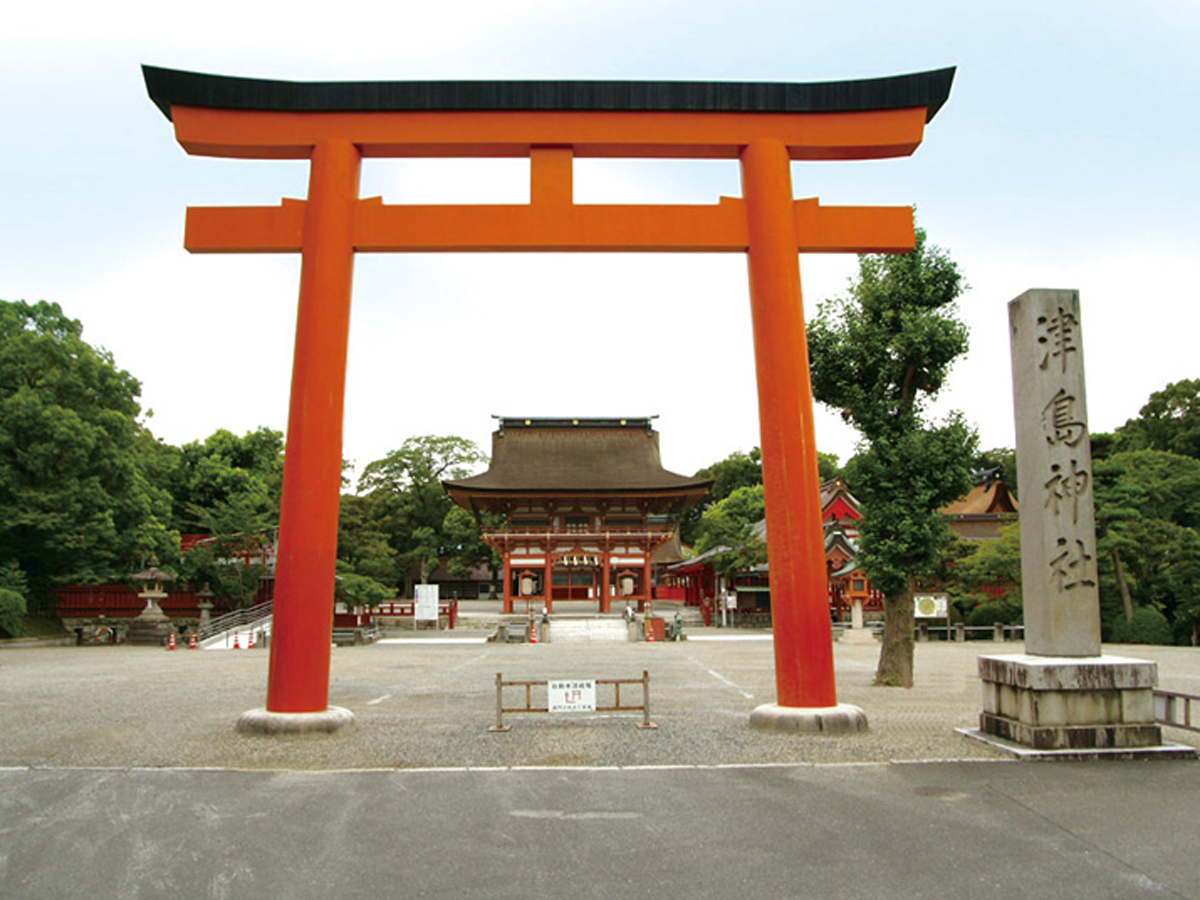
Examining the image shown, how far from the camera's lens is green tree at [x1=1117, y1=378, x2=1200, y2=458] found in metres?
40.0

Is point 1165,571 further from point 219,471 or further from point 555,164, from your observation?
point 219,471

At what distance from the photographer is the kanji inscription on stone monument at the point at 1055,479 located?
23.2ft

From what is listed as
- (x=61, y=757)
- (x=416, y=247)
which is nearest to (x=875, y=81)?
(x=416, y=247)

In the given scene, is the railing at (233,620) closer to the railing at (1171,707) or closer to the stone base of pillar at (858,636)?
the stone base of pillar at (858,636)

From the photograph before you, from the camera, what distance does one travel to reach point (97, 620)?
25672mm

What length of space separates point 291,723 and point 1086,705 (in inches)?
271

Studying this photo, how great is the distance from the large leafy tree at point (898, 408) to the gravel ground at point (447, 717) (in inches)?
75.8

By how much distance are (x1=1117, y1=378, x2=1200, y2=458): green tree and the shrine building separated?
23392 mm

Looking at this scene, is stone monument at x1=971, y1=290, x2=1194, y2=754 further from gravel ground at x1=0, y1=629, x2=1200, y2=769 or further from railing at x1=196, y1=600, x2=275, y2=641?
railing at x1=196, y1=600, x2=275, y2=641

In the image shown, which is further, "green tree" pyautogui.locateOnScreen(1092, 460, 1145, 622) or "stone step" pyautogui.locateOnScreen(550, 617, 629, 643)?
"stone step" pyautogui.locateOnScreen(550, 617, 629, 643)

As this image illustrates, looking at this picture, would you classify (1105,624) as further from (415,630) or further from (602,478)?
(415,630)

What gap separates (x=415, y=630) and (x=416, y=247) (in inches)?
972

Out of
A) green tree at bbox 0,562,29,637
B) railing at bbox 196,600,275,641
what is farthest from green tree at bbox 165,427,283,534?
green tree at bbox 0,562,29,637

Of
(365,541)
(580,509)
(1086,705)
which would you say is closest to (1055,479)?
(1086,705)
